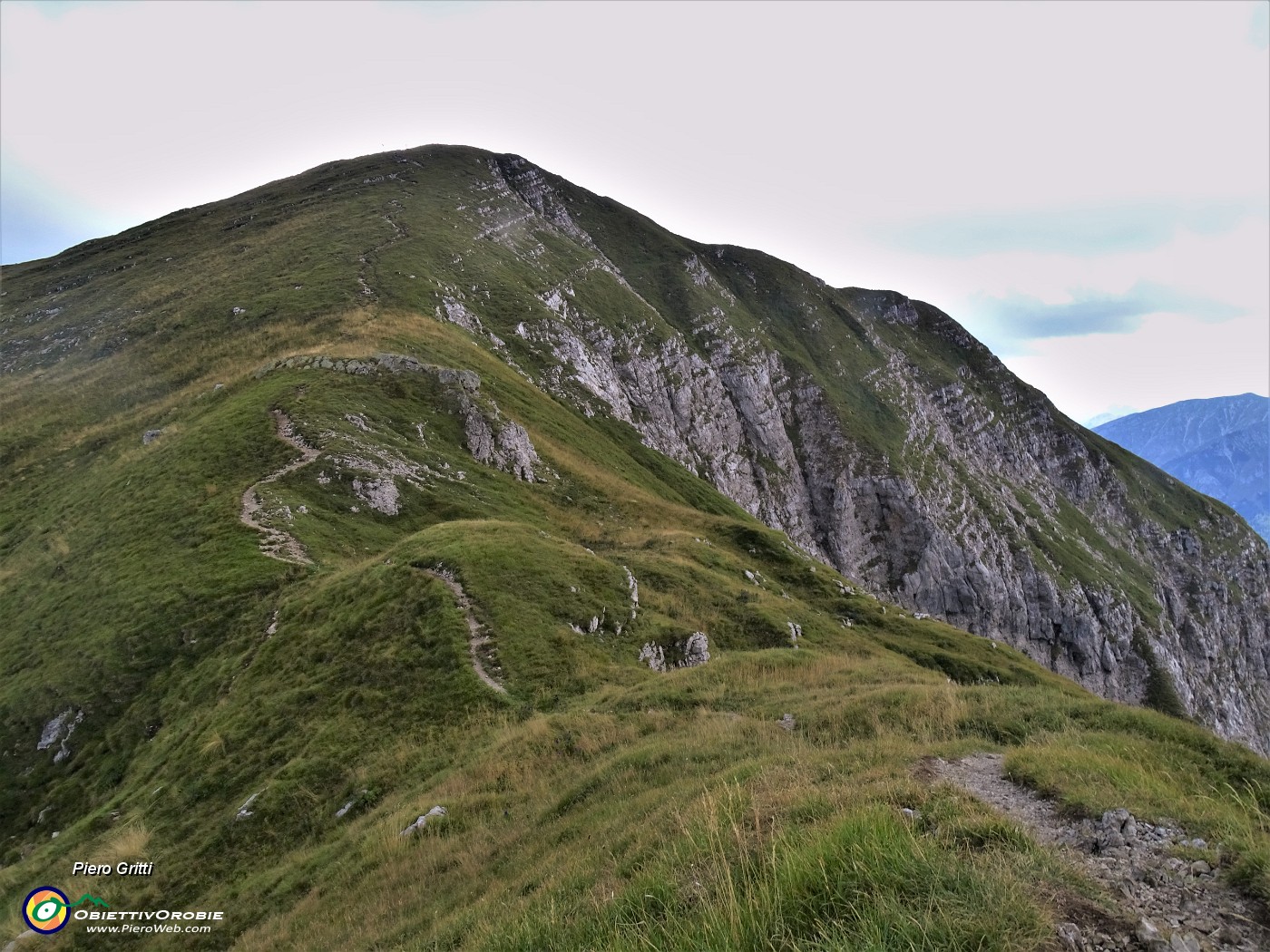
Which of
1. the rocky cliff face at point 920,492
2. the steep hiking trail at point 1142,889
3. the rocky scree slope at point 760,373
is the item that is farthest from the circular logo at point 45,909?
the rocky cliff face at point 920,492

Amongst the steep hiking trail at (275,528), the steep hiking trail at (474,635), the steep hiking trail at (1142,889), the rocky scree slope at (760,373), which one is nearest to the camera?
the steep hiking trail at (1142,889)

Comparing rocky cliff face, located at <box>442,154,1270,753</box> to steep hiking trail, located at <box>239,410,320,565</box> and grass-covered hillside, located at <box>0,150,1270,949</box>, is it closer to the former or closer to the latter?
grass-covered hillside, located at <box>0,150,1270,949</box>

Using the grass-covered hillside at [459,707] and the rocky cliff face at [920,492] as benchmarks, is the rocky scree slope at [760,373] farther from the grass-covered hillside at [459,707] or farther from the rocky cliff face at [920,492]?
the grass-covered hillside at [459,707]

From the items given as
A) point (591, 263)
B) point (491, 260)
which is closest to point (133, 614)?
point (491, 260)

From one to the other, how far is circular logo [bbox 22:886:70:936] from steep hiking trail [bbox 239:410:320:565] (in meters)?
15.7

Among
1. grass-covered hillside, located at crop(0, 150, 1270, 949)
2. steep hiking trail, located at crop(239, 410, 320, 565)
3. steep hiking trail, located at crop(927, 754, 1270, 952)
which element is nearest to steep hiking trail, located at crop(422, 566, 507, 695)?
grass-covered hillside, located at crop(0, 150, 1270, 949)

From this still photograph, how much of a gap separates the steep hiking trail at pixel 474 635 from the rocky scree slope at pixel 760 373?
160 feet

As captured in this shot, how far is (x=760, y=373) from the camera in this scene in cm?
13762

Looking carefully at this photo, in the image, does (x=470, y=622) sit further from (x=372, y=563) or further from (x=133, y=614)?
(x=133, y=614)

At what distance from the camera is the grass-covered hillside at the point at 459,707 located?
6.41m

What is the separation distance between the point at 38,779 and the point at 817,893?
98.8ft

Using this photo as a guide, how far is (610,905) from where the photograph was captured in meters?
6.43

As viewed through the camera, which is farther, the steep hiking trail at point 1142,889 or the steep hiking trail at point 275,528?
the steep hiking trail at point 275,528

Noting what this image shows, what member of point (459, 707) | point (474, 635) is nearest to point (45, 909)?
point (459, 707)
